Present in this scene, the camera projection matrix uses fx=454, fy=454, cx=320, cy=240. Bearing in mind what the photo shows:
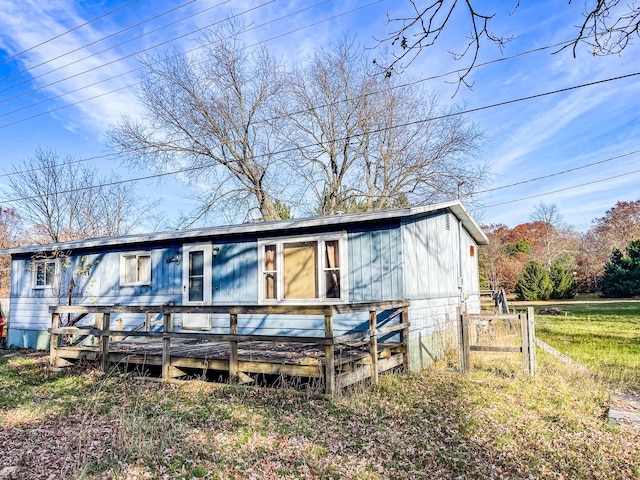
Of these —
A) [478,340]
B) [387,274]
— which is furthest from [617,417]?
[478,340]

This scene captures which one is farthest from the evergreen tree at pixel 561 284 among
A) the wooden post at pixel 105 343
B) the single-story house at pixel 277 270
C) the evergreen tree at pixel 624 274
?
the wooden post at pixel 105 343

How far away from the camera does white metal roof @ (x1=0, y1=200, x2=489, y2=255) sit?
8.20 m

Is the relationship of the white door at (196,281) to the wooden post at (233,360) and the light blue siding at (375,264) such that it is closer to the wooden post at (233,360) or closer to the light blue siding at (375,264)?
the light blue siding at (375,264)

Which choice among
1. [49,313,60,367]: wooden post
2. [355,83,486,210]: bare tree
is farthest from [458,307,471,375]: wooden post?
[355,83,486,210]: bare tree

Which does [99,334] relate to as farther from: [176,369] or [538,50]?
[538,50]

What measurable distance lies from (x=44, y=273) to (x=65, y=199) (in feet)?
51.1

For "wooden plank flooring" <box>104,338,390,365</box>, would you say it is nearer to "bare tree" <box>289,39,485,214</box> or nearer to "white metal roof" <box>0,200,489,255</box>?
"white metal roof" <box>0,200,489,255</box>

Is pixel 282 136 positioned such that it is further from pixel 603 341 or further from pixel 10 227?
pixel 10 227

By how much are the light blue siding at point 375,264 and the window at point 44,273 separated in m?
8.79

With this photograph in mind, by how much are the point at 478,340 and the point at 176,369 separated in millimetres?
6883

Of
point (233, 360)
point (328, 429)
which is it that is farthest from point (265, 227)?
point (328, 429)

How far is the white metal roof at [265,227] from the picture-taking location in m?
8.20

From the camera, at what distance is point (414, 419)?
5.36m

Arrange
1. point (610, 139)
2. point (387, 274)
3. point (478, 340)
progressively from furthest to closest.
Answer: point (610, 139) → point (478, 340) → point (387, 274)
